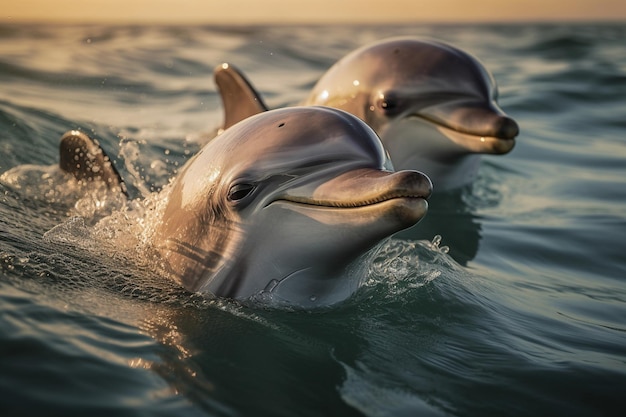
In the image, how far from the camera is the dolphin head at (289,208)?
14.8 feet

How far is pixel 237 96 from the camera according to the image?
877cm

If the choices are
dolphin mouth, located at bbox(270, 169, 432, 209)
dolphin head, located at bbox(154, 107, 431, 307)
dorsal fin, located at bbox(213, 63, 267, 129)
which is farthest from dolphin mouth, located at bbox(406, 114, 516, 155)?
dolphin mouth, located at bbox(270, 169, 432, 209)

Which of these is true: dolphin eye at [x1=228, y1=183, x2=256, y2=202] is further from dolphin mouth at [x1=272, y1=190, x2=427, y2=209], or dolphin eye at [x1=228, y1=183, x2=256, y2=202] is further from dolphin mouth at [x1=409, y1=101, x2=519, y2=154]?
dolphin mouth at [x1=409, y1=101, x2=519, y2=154]

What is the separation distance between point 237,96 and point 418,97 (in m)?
1.78

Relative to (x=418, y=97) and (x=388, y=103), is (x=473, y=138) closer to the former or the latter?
(x=418, y=97)

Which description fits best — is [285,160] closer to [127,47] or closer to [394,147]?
[394,147]

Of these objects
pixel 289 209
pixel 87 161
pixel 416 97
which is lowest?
pixel 87 161

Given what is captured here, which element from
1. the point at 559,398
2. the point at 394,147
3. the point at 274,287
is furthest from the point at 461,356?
the point at 394,147

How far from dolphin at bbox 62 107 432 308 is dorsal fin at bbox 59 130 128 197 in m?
1.77

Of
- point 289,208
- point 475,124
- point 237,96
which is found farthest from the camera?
point 237,96

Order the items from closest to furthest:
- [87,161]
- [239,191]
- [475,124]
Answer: [239,191] < [87,161] < [475,124]

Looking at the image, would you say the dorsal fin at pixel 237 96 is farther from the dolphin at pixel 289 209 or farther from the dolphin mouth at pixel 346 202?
the dolphin mouth at pixel 346 202

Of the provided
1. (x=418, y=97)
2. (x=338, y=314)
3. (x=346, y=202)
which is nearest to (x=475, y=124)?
(x=418, y=97)

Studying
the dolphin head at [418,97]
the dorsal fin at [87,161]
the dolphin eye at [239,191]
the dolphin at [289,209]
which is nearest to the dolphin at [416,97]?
the dolphin head at [418,97]
